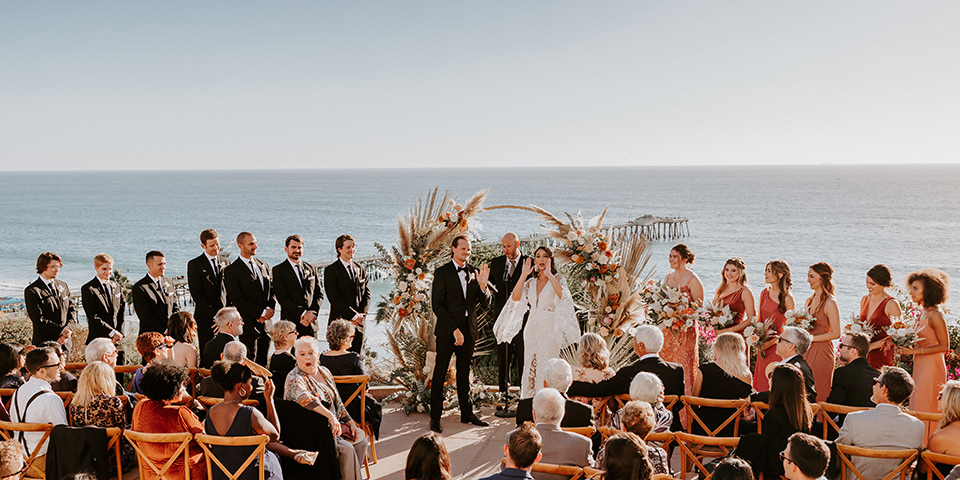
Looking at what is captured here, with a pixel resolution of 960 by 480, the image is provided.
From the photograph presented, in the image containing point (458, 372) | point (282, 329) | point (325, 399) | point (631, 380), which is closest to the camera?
point (325, 399)

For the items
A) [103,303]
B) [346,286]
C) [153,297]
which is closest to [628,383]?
[346,286]

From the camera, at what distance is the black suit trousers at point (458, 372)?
21.6ft

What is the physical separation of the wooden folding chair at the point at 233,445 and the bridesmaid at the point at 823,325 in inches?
195

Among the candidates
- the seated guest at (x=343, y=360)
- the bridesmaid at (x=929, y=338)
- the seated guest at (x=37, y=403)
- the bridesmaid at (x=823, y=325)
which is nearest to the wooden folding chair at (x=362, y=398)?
the seated guest at (x=343, y=360)

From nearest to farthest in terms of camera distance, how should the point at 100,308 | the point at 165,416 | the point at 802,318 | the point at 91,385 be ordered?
the point at 165,416
the point at 91,385
the point at 802,318
the point at 100,308

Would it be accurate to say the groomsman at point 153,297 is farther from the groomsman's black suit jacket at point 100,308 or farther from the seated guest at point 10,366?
the seated guest at point 10,366

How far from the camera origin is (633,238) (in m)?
8.16

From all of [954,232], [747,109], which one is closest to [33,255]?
[954,232]

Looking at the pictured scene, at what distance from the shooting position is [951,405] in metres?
3.88

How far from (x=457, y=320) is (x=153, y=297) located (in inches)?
125

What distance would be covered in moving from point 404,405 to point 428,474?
3923mm

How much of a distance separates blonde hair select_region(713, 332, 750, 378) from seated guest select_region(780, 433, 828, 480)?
1533 millimetres

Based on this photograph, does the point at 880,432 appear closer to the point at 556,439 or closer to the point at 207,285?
the point at 556,439

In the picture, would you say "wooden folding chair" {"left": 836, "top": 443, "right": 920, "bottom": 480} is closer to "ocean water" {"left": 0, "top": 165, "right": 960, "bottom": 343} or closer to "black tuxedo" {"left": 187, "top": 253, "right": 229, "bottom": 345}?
"black tuxedo" {"left": 187, "top": 253, "right": 229, "bottom": 345}
